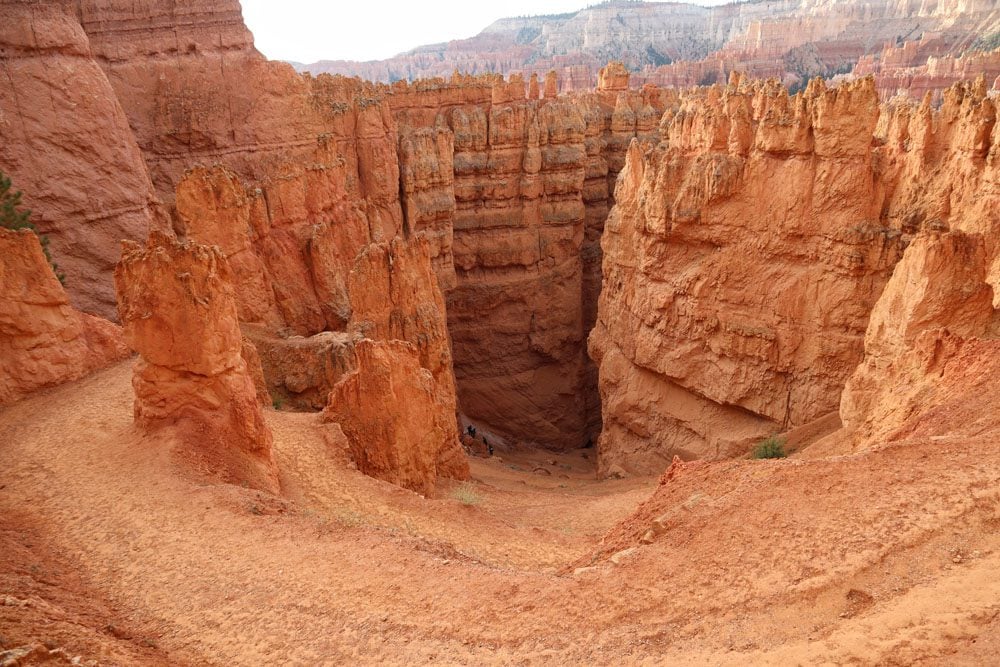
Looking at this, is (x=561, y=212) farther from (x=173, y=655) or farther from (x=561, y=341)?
(x=173, y=655)

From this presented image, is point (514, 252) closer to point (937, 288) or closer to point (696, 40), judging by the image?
point (937, 288)

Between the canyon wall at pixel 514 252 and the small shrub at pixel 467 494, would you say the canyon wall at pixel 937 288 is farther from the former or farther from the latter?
the canyon wall at pixel 514 252

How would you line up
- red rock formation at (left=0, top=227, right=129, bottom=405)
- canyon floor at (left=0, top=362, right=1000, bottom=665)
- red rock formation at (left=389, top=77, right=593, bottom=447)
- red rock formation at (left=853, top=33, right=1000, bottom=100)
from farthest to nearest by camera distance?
red rock formation at (left=853, top=33, right=1000, bottom=100), red rock formation at (left=389, top=77, right=593, bottom=447), red rock formation at (left=0, top=227, right=129, bottom=405), canyon floor at (left=0, top=362, right=1000, bottom=665)

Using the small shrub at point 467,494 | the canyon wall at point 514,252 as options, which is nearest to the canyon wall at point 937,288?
the small shrub at point 467,494

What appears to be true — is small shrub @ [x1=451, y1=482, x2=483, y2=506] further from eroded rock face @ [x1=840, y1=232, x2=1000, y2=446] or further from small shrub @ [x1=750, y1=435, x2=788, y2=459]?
eroded rock face @ [x1=840, y1=232, x2=1000, y2=446]

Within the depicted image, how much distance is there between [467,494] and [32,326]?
27.6ft

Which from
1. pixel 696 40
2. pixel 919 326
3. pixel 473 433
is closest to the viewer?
pixel 919 326

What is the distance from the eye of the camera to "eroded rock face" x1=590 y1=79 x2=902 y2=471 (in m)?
15.2

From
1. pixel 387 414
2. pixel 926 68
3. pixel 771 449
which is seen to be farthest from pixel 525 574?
pixel 926 68

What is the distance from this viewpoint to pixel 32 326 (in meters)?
12.5

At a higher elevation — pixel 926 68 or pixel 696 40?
pixel 696 40

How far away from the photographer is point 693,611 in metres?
5.66

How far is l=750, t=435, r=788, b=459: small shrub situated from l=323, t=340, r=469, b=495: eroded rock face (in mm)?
6867

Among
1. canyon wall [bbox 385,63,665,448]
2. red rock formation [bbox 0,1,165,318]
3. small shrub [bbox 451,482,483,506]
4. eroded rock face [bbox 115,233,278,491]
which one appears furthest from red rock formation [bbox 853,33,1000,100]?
eroded rock face [bbox 115,233,278,491]
